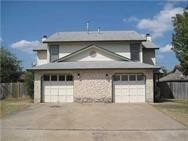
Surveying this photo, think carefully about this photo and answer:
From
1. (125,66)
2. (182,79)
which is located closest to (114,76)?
(125,66)

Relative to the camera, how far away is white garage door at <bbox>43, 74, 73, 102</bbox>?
2675 centimetres

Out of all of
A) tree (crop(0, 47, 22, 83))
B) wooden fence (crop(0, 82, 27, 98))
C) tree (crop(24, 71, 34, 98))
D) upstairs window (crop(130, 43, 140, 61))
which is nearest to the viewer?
tree (crop(24, 71, 34, 98))

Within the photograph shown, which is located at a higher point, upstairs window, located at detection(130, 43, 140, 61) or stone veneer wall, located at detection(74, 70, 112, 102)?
upstairs window, located at detection(130, 43, 140, 61)

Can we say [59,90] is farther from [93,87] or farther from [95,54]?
[95,54]

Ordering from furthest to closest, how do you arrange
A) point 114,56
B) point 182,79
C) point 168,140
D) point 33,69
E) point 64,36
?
1. point 182,79
2. point 64,36
3. point 114,56
4. point 33,69
5. point 168,140

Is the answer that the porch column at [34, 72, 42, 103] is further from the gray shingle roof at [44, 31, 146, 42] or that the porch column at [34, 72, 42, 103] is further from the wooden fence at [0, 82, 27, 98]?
the wooden fence at [0, 82, 27, 98]

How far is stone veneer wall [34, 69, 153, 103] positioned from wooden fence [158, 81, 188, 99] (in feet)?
27.6

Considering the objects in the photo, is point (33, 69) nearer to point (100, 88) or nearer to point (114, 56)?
point (100, 88)

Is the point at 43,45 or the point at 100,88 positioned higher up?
the point at 43,45

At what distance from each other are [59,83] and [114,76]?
454 cm

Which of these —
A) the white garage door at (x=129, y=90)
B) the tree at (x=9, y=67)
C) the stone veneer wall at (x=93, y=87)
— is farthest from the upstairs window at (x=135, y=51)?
the tree at (x=9, y=67)

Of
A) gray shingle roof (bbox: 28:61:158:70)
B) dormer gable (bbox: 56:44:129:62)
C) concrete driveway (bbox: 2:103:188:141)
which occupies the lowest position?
concrete driveway (bbox: 2:103:188:141)

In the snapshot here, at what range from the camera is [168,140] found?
11.5 m

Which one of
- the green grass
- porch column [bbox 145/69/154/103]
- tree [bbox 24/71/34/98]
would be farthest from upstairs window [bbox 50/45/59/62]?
porch column [bbox 145/69/154/103]
